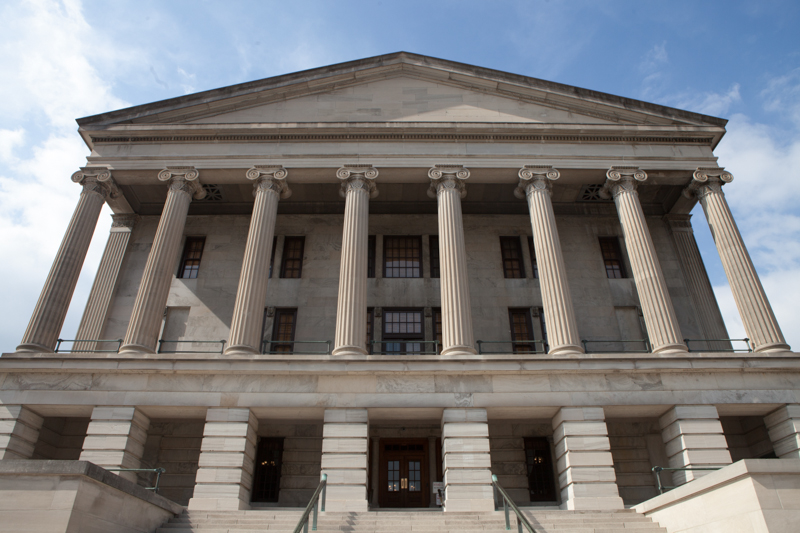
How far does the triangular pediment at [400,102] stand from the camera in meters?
25.2

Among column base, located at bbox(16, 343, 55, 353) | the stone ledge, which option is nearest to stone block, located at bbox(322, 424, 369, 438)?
the stone ledge

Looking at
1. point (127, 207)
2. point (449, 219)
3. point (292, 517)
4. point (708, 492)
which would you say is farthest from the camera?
point (127, 207)

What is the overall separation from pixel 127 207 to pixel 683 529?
26194mm

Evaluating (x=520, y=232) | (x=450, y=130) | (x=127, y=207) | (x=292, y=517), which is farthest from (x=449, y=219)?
(x=127, y=207)

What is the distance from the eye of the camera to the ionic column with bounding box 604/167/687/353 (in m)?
20.2

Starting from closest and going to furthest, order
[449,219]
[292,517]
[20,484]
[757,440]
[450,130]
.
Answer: [20,484] → [292,517] → [757,440] → [449,219] → [450,130]

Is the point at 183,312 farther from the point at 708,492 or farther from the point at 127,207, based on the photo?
the point at 708,492

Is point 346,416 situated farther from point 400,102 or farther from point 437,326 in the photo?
point 400,102

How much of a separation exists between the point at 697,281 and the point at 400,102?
1608cm

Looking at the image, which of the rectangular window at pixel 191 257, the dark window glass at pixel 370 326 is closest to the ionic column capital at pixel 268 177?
the rectangular window at pixel 191 257

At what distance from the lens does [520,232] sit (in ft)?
91.4

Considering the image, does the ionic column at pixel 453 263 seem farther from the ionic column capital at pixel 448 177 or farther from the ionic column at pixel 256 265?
the ionic column at pixel 256 265

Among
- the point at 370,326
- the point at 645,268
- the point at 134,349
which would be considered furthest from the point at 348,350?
the point at 645,268

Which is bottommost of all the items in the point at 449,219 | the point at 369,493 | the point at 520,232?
the point at 369,493
